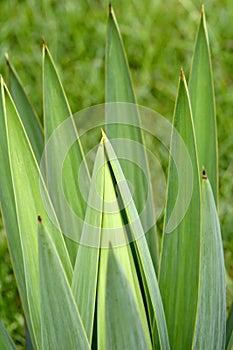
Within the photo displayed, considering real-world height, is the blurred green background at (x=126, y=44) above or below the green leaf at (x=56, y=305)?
above

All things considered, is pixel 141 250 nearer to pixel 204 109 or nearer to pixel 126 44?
pixel 204 109

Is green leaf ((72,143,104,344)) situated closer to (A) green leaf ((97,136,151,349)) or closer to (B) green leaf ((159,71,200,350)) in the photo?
(A) green leaf ((97,136,151,349))

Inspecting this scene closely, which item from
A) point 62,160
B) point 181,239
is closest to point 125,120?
point 62,160

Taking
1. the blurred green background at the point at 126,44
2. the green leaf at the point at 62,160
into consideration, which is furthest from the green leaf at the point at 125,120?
the blurred green background at the point at 126,44

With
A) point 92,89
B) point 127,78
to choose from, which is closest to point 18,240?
point 127,78

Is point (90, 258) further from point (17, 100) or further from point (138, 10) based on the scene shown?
point (138, 10)

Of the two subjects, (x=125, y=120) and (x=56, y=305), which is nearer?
(x=56, y=305)

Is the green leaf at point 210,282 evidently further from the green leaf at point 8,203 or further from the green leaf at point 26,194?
the green leaf at point 8,203
